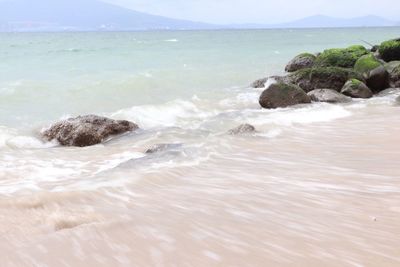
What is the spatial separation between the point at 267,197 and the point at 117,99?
9.81m

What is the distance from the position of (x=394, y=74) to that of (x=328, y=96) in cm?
382

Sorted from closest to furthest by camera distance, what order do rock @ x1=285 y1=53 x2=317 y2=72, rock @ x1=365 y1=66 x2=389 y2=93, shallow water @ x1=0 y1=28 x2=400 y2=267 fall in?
shallow water @ x1=0 y1=28 x2=400 y2=267, rock @ x1=365 y1=66 x2=389 y2=93, rock @ x1=285 y1=53 x2=317 y2=72

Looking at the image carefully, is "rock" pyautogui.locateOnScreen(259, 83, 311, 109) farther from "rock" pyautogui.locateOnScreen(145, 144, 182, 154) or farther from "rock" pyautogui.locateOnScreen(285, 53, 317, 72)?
"rock" pyautogui.locateOnScreen(285, 53, 317, 72)

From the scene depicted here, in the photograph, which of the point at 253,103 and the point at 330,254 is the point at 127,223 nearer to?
the point at 330,254

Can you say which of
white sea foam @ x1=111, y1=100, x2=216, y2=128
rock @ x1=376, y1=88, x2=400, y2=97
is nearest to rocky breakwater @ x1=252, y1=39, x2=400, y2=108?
rock @ x1=376, y1=88, x2=400, y2=97

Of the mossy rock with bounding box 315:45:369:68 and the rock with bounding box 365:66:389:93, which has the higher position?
the mossy rock with bounding box 315:45:369:68

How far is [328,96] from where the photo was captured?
11.9 m

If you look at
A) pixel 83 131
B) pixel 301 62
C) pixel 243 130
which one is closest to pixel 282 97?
pixel 243 130

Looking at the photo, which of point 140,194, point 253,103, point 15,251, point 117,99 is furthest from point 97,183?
point 117,99

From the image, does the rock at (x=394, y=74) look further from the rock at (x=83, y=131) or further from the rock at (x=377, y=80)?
the rock at (x=83, y=131)

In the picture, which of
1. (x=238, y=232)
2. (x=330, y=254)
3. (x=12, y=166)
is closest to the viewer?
(x=330, y=254)

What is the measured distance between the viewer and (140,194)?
15.6 feet

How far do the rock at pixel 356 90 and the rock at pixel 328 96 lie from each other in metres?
0.47

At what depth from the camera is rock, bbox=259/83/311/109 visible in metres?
11.3
